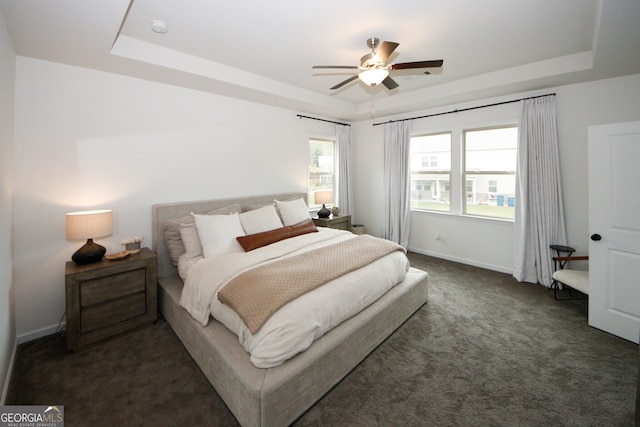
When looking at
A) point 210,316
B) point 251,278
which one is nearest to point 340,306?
point 251,278

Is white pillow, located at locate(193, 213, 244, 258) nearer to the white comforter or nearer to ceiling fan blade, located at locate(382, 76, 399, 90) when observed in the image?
the white comforter

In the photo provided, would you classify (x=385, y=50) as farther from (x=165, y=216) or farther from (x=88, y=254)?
(x=88, y=254)

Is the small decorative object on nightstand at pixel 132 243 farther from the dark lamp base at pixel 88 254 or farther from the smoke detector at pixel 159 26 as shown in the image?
the smoke detector at pixel 159 26

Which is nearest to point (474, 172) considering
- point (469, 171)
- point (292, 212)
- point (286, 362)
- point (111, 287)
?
point (469, 171)

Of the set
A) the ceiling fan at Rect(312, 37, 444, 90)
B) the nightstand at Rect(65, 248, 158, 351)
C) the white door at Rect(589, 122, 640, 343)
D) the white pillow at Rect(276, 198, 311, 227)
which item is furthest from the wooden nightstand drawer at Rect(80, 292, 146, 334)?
the white door at Rect(589, 122, 640, 343)

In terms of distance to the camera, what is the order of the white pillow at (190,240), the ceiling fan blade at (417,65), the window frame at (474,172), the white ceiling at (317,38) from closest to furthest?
the white ceiling at (317,38) → the ceiling fan blade at (417,65) → the white pillow at (190,240) → the window frame at (474,172)

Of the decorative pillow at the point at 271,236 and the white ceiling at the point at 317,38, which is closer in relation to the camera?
the white ceiling at the point at 317,38

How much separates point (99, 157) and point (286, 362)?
9.03 ft

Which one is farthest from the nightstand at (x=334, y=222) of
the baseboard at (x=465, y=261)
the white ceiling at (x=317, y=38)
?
the white ceiling at (x=317, y=38)

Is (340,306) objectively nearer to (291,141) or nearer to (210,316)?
(210,316)

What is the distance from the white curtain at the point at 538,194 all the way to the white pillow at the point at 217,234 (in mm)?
3709

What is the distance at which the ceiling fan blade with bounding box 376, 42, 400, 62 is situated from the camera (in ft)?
7.01

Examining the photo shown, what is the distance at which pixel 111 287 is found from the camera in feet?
8.11

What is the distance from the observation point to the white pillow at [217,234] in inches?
113
